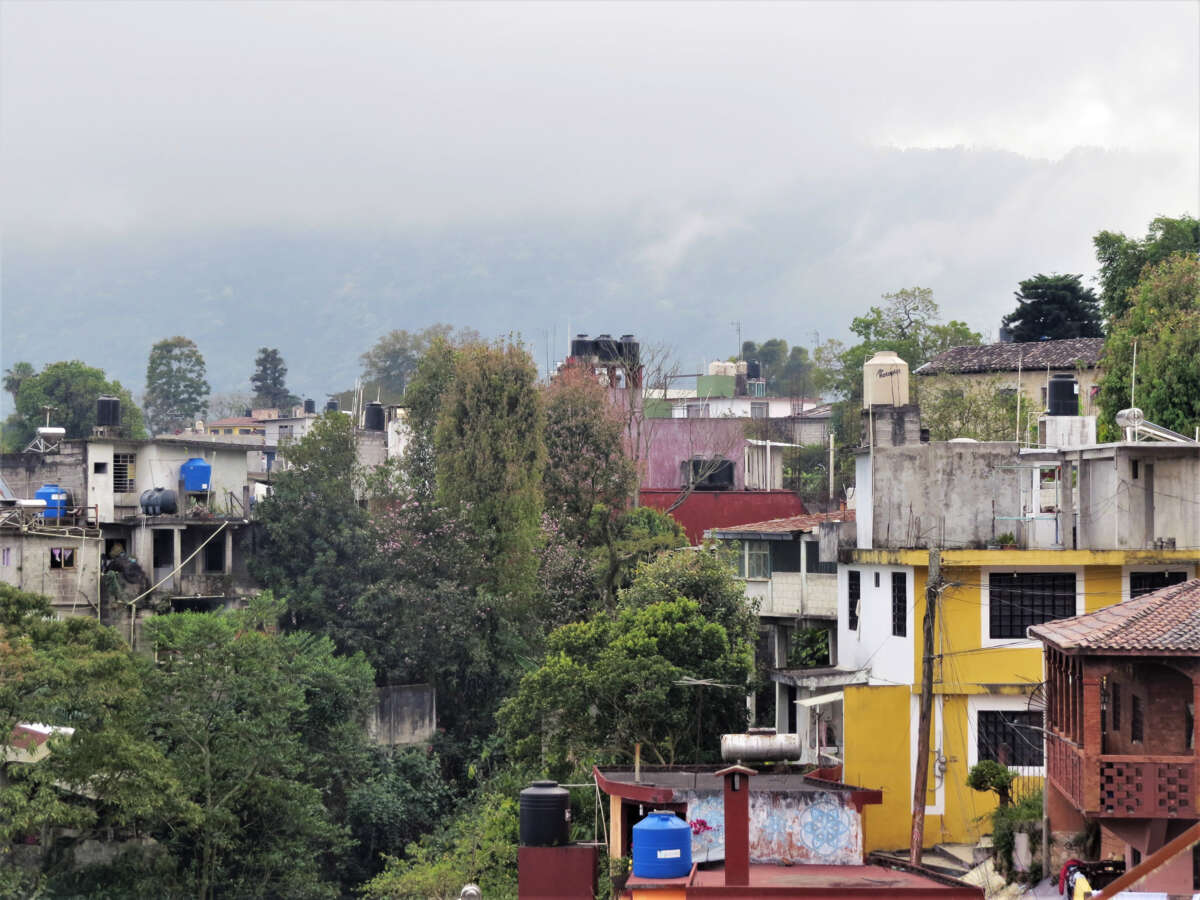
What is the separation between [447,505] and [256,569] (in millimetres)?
7412

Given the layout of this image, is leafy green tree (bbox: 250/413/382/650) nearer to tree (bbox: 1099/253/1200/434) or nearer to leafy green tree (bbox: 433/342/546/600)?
leafy green tree (bbox: 433/342/546/600)

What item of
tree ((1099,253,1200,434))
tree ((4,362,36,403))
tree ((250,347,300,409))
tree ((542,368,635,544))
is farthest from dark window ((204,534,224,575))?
tree ((250,347,300,409))

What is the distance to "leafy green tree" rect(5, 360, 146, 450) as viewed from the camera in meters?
93.1

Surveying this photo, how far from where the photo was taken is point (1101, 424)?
46.9 meters

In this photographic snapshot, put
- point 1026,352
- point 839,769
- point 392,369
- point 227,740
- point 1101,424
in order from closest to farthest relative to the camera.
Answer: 1. point 839,769
2. point 227,740
3. point 1101,424
4. point 1026,352
5. point 392,369

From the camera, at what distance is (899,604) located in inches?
1330

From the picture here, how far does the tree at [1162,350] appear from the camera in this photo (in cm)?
4325

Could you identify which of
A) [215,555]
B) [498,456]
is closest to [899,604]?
[498,456]

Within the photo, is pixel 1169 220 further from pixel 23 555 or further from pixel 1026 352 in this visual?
pixel 23 555

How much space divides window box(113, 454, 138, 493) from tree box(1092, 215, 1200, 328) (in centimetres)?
3617

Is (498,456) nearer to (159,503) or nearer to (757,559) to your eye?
(159,503)

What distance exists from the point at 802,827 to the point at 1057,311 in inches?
2057

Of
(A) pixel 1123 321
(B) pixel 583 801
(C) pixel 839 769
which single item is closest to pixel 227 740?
(B) pixel 583 801

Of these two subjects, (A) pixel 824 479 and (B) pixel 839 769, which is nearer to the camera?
(B) pixel 839 769
